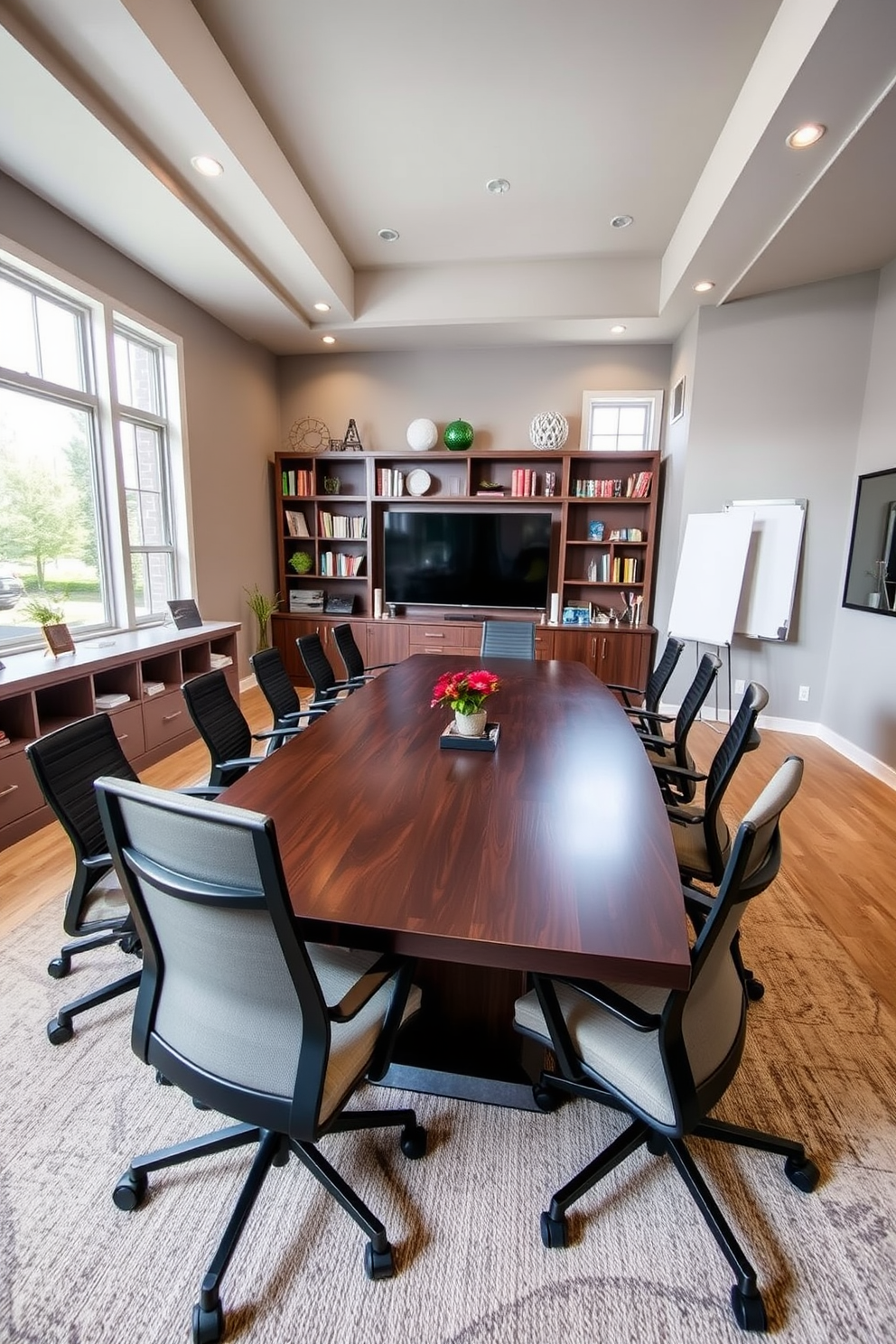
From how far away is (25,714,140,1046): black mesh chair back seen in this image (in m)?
1.48

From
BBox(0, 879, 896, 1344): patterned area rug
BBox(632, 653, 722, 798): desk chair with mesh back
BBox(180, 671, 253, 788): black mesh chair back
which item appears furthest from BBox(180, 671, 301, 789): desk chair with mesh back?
BBox(632, 653, 722, 798): desk chair with mesh back

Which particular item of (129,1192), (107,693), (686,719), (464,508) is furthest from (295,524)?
(129,1192)

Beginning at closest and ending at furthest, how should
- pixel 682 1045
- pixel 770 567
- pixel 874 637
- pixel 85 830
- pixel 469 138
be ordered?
pixel 682 1045
pixel 85 830
pixel 469 138
pixel 874 637
pixel 770 567

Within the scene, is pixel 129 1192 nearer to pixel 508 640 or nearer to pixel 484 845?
pixel 484 845

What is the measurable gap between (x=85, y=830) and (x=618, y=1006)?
4.63 ft

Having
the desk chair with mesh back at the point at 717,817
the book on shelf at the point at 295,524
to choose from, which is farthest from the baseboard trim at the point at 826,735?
the book on shelf at the point at 295,524

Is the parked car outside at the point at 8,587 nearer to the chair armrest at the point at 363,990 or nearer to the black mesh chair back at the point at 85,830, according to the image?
the black mesh chair back at the point at 85,830

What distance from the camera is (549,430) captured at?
17.0 feet

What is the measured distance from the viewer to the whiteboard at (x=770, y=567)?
425cm

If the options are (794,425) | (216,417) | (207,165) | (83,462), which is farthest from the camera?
(216,417)

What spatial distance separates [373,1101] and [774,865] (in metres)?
1.17

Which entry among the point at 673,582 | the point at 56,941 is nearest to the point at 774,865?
the point at 56,941

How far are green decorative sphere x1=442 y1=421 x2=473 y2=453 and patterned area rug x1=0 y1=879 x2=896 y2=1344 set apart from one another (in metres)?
5.02

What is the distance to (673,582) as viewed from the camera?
487 centimetres
